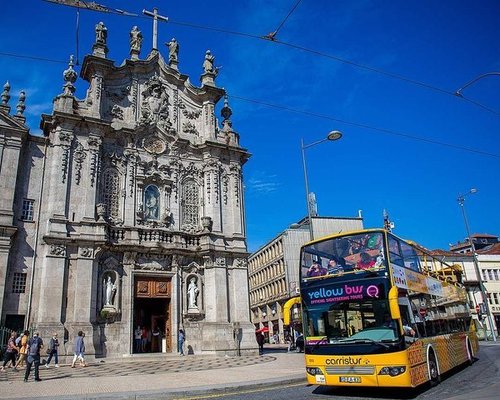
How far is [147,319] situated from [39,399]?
16.8 meters

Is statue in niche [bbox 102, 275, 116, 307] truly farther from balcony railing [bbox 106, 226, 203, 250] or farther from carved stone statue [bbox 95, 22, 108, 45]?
carved stone statue [bbox 95, 22, 108, 45]

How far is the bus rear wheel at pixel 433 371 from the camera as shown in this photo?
38.8 feet

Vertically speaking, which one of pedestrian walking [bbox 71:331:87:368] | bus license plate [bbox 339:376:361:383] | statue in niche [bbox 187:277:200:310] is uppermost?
statue in niche [bbox 187:277:200:310]

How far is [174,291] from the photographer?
2606cm

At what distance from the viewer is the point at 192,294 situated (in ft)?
86.5

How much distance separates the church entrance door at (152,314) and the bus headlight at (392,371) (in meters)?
17.6

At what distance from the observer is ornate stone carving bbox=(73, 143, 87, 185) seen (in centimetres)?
2500

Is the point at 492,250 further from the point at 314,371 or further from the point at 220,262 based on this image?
the point at 314,371

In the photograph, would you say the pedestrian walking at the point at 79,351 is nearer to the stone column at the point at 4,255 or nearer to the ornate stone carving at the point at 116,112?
the stone column at the point at 4,255

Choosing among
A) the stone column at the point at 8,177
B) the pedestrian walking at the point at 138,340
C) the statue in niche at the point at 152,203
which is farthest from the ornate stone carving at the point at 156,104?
the pedestrian walking at the point at 138,340

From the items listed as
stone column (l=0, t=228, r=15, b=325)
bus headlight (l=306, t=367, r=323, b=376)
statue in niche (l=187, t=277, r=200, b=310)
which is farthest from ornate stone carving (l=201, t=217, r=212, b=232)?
bus headlight (l=306, t=367, r=323, b=376)

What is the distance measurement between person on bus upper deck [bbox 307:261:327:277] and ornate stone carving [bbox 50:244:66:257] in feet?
52.5

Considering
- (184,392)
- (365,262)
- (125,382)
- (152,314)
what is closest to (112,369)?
(125,382)

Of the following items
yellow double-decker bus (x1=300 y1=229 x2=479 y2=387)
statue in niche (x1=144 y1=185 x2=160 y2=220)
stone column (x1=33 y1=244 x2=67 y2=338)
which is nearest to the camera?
yellow double-decker bus (x1=300 y1=229 x2=479 y2=387)
